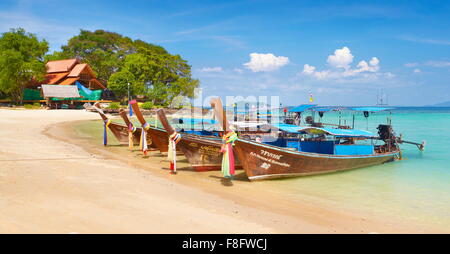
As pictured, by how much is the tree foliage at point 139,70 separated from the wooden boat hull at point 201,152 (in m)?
44.3

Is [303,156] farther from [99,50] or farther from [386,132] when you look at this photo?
[99,50]

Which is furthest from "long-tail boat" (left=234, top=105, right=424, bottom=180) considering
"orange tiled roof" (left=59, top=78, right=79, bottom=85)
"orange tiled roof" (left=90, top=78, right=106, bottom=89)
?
"orange tiled roof" (left=90, top=78, right=106, bottom=89)

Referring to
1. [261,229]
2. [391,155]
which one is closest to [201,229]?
[261,229]

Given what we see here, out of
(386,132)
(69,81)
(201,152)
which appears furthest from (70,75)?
(386,132)

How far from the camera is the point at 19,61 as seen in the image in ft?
141

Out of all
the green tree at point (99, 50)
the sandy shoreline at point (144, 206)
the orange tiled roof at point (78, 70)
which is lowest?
the sandy shoreline at point (144, 206)

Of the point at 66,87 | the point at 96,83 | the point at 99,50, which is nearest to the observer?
the point at 66,87

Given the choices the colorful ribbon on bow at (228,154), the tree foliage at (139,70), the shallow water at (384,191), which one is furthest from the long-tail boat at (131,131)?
the tree foliage at (139,70)

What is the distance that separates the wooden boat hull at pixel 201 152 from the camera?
10773mm

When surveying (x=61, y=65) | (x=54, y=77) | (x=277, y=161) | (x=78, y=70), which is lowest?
(x=277, y=161)

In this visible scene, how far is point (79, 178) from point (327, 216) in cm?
662

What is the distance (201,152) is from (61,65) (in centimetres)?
5349

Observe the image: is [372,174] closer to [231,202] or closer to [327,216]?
[327,216]

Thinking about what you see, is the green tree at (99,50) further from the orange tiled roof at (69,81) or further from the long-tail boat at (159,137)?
the long-tail boat at (159,137)
